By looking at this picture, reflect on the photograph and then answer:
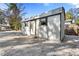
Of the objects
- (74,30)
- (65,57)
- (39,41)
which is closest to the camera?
(65,57)

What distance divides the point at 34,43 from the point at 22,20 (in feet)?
1.63

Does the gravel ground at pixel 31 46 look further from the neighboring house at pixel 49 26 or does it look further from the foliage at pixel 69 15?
the foliage at pixel 69 15

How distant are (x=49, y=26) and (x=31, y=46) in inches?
31.2

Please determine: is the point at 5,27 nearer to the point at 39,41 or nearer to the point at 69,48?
the point at 39,41

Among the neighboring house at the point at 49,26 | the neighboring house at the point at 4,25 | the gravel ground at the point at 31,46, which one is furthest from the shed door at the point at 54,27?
the neighboring house at the point at 4,25

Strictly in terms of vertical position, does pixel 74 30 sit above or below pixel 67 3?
below

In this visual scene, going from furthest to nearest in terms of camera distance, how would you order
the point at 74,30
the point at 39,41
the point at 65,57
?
1. the point at 74,30
2. the point at 39,41
3. the point at 65,57

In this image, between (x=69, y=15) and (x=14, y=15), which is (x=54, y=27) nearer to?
(x=69, y=15)

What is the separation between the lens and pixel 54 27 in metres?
3.54

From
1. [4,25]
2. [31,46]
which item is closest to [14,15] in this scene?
[4,25]

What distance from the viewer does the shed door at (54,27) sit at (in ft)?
11.2

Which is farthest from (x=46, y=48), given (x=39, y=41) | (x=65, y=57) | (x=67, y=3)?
(x=67, y=3)

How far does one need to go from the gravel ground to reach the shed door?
0.29 meters

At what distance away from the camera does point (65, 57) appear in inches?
115
